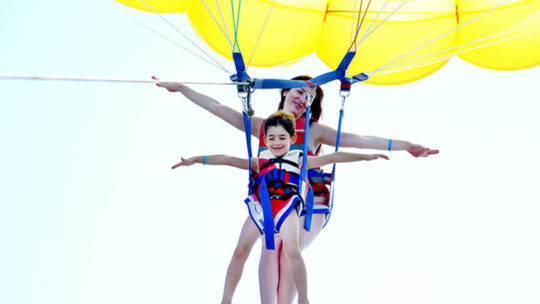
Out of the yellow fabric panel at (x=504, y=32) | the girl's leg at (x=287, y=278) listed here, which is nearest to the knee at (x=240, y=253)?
the girl's leg at (x=287, y=278)

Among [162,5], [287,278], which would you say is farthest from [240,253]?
[162,5]

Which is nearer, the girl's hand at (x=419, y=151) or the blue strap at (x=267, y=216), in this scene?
the blue strap at (x=267, y=216)

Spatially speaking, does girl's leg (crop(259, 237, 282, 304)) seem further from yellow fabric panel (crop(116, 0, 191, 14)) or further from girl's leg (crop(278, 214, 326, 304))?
yellow fabric panel (crop(116, 0, 191, 14))

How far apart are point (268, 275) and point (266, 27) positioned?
7.29ft

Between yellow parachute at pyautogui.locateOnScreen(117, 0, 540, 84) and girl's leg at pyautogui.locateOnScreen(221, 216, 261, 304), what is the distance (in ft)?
6.67

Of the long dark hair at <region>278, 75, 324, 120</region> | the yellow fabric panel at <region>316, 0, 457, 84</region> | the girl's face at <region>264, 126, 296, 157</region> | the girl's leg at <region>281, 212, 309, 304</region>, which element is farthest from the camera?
the yellow fabric panel at <region>316, 0, 457, 84</region>

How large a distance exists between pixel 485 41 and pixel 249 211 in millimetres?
2818

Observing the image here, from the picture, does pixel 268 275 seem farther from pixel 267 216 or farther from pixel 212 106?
pixel 212 106

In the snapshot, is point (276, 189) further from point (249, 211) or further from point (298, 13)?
point (298, 13)

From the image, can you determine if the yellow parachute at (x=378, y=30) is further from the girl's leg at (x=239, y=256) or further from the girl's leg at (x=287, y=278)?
the girl's leg at (x=239, y=256)

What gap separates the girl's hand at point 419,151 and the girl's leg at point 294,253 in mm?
791

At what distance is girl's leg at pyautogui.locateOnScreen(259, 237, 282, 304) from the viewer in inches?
190

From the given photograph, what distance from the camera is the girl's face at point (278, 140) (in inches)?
181

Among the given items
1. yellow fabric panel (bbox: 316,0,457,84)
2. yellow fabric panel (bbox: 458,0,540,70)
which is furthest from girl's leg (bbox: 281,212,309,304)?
yellow fabric panel (bbox: 458,0,540,70)
